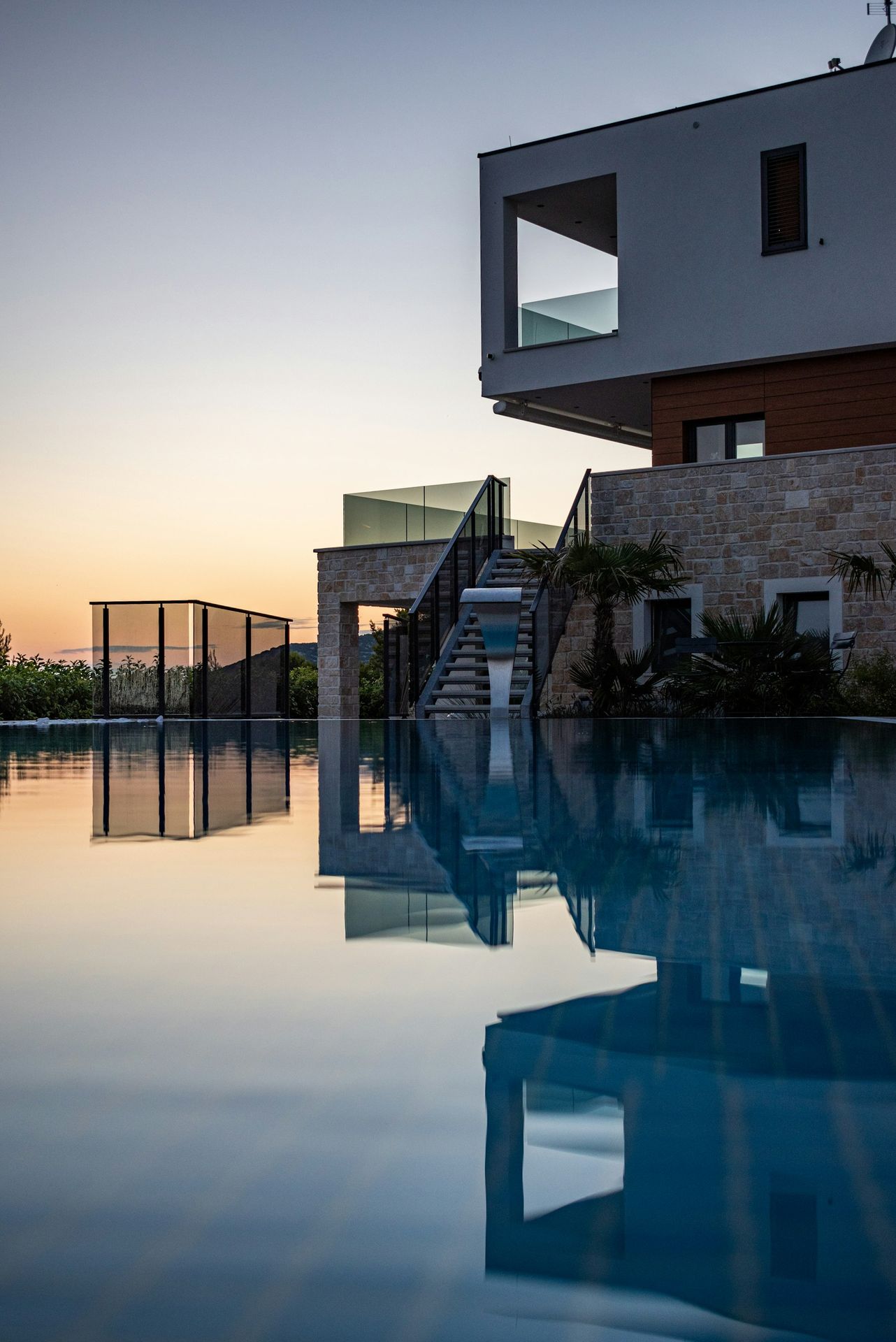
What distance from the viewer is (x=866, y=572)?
58.3 feet

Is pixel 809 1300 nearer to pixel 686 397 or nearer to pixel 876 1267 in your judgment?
pixel 876 1267

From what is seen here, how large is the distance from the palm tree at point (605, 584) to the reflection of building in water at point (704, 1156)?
1685 cm

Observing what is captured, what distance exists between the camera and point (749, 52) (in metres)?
22.9

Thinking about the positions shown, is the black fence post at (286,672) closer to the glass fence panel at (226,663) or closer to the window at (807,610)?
the glass fence panel at (226,663)

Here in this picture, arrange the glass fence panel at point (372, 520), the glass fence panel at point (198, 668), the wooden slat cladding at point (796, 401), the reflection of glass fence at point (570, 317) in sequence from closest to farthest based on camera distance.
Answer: the wooden slat cladding at point (796, 401), the reflection of glass fence at point (570, 317), the glass fence panel at point (198, 668), the glass fence panel at point (372, 520)

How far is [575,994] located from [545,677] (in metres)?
16.1

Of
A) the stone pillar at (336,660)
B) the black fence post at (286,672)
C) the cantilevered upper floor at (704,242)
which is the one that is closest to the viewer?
the cantilevered upper floor at (704,242)

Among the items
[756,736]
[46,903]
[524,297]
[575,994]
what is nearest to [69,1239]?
[575,994]

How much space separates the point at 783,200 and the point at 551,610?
25.1 feet

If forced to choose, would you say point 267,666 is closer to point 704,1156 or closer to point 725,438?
point 725,438

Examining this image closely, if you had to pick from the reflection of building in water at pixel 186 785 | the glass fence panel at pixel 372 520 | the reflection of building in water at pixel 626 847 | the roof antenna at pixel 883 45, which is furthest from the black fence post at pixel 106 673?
the roof antenna at pixel 883 45

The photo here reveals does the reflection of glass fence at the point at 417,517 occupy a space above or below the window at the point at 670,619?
above

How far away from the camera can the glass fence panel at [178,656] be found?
71.8 ft

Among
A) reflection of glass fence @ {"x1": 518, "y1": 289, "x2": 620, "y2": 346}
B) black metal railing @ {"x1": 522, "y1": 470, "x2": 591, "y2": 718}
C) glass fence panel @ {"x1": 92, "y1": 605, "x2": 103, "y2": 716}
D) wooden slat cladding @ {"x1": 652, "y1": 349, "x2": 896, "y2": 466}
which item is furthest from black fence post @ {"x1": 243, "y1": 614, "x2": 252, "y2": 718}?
wooden slat cladding @ {"x1": 652, "y1": 349, "x2": 896, "y2": 466}
